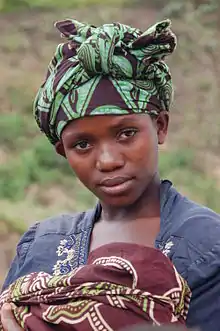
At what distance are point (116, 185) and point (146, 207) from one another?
145 millimetres

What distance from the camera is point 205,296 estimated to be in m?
2.00

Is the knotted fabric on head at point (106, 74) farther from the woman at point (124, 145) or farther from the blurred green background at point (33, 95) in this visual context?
the blurred green background at point (33, 95)

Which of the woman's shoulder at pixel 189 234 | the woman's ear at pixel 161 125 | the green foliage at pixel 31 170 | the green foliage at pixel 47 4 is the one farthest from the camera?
the green foliage at pixel 47 4

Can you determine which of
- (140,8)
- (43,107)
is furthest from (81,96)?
(140,8)

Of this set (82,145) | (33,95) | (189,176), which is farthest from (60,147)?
(33,95)

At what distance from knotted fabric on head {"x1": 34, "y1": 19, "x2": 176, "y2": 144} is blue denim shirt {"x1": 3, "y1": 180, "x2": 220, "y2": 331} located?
0.77ft

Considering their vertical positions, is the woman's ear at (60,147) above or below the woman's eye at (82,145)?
below

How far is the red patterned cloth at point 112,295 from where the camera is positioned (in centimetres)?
177

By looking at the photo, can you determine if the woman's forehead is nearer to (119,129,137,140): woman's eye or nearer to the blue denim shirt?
(119,129,137,140): woman's eye

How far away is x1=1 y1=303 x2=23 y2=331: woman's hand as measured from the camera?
1.90 meters

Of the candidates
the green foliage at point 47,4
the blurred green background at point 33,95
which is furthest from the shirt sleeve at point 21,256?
the green foliage at point 47,4

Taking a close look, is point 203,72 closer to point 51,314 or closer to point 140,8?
point 140,8

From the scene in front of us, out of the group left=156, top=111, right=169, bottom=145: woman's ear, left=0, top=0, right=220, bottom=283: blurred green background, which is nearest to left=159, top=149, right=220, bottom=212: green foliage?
left=0, top=0, right=220, bottom=283: blurred green background

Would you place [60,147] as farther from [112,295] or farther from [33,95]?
[33,95]
